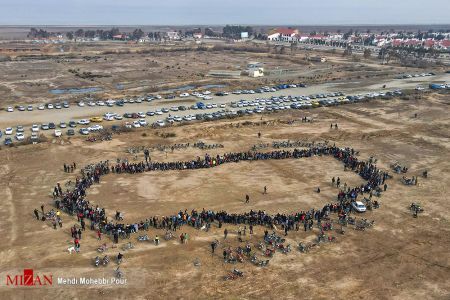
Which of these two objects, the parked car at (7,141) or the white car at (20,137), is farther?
the white car at (20,137)

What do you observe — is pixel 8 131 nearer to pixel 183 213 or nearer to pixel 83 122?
pixel 83 122

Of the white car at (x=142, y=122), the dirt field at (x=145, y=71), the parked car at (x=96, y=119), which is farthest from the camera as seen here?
the dirt field at (x=145, y=71)

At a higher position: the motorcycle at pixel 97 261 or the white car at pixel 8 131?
the white car at pixel 8 131

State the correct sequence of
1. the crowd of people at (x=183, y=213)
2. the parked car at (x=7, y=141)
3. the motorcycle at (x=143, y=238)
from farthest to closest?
1. the parked car at (x=7, y=141)
2. the crowd of people at (x=183, y=213)
3. the motorcycle at (x=143, y=238)

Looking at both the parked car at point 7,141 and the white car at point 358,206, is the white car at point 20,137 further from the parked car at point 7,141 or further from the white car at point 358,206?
the white car at point 358,206

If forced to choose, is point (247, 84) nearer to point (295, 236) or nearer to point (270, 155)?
point (270, 155)

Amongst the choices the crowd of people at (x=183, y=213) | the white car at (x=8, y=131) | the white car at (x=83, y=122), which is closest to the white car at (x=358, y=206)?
the crowd of people at (x=183, y=213)

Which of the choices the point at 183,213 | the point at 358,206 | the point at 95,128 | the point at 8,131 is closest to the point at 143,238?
the point at 183,213

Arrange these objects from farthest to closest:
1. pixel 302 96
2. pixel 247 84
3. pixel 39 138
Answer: pixel 247 84, pixel 302 96, pixel 39 138

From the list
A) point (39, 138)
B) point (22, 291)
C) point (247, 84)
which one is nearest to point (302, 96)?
point (247, 84)
